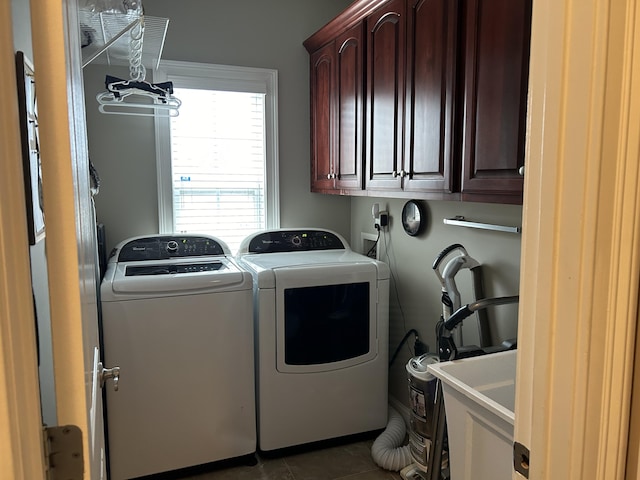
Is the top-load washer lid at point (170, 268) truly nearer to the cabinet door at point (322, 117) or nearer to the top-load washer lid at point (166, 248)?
the top-load washer lid at point (166, 248)

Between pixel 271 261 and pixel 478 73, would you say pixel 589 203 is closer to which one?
pixel 478 73

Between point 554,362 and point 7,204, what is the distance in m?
0.78

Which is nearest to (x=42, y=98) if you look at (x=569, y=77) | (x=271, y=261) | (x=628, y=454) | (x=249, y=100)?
(x=569, y=77)

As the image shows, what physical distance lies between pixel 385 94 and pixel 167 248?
1.47 m

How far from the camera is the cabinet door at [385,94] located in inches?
84.1

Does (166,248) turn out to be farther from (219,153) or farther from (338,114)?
(338,114)

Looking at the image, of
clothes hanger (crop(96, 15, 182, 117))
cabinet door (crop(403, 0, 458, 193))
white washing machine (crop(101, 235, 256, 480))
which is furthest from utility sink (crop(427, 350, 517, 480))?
clothes hanger (crop(96, 15, 182, 117))

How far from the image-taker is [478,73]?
1625 millimetres

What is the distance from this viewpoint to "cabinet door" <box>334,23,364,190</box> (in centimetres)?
249

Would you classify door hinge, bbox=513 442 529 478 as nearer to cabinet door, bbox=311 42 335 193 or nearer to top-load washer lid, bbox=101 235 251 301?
top-load washer lid, bbox=101 235 251 301

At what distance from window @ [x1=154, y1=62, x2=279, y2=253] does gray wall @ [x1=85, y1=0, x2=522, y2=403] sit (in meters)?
0.07

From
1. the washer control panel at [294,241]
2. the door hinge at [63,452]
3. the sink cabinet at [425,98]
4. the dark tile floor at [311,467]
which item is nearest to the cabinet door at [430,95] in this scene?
the sink cabinet at [425,98]

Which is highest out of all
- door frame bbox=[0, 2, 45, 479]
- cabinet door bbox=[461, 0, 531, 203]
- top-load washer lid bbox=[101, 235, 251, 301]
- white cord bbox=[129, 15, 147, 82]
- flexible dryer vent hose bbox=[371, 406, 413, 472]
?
white cord bbox=[129, 15, 147, 82]

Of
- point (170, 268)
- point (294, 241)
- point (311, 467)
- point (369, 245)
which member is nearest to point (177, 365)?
point (170, 268)
